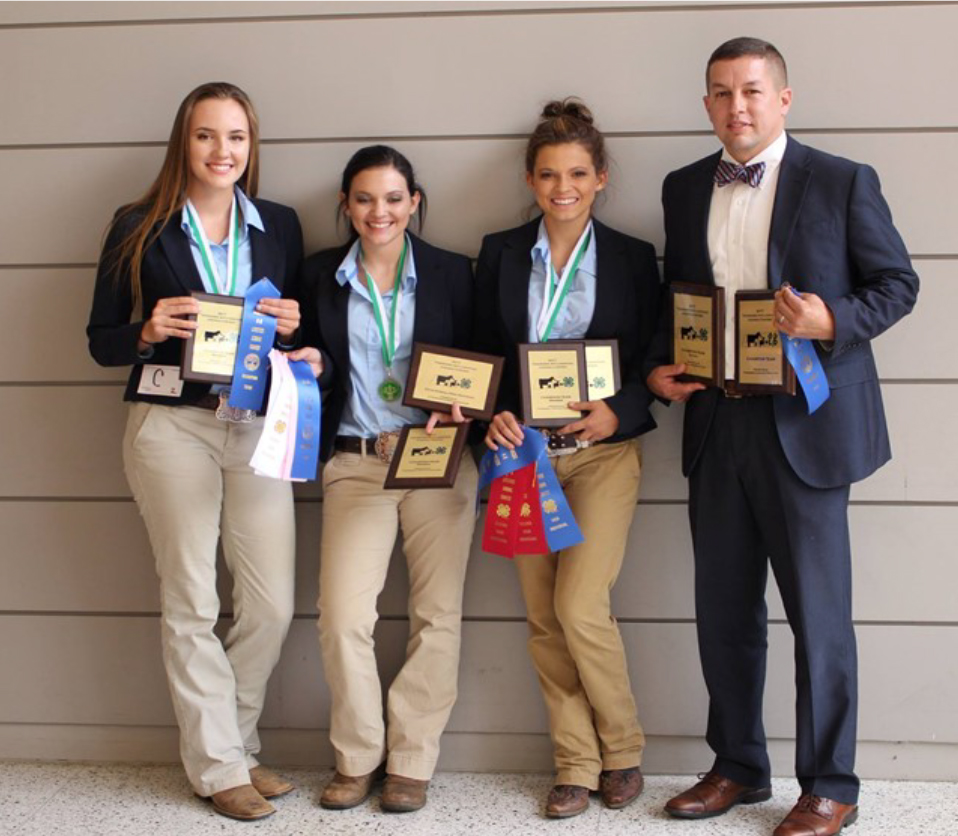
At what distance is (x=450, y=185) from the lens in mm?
3053

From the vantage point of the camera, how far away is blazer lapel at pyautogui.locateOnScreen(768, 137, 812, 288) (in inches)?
101

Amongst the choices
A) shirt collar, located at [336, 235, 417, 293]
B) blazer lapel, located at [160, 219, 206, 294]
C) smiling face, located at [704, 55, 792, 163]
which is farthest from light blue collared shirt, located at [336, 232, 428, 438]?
smiling face, located at [704, 55, 792, 163]

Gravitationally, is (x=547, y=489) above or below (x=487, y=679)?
above

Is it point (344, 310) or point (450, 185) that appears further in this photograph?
point (450, 185)

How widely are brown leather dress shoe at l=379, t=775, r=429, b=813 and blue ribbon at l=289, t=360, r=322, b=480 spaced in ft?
2.68

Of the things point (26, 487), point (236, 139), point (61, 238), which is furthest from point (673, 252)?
point (26, 487)

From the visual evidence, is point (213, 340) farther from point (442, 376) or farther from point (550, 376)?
point (550, 376)

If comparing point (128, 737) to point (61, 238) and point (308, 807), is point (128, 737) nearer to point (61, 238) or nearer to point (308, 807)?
point (308, 807)

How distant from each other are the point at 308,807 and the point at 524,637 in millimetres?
701

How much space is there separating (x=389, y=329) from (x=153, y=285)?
57 centimetres

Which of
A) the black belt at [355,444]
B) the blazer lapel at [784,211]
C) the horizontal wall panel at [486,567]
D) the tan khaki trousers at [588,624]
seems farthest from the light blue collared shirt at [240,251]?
the blazer lapel at [784,211]

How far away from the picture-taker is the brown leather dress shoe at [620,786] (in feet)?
9.55

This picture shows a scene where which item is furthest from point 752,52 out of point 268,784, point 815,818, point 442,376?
point 268,784

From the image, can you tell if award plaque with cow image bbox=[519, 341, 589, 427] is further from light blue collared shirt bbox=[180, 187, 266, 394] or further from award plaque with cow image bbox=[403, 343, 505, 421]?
light blue collared shirt bbox=[180, 187, 266, 394]
